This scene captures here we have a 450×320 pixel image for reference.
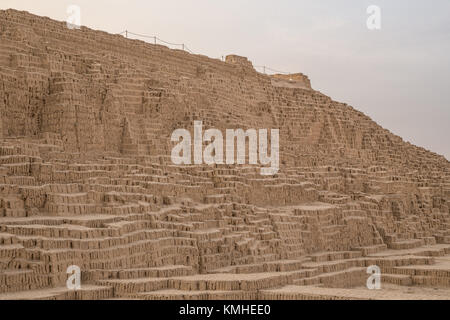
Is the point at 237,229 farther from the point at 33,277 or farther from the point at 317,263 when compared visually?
the point at 33,277

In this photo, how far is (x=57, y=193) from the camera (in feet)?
57.5

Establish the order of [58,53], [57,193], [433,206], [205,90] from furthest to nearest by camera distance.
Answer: [433,206] → [205,90] → [58,53] → [57,193]

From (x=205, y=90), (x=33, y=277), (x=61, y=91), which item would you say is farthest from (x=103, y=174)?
(x=205, y=90)

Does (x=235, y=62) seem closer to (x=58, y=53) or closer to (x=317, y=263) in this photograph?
(x=58, y=53)

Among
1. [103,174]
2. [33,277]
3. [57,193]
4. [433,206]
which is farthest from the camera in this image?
[433,206]

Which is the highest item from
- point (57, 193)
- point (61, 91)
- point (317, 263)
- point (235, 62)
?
point (235, 62)

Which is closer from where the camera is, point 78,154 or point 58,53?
point 78,154

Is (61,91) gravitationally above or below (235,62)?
below

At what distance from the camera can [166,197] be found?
19.8m

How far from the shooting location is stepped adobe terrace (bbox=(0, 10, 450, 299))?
51.0ft

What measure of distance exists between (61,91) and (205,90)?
8.11m

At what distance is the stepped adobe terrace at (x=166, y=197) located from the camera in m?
15.6

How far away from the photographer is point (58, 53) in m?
23.3

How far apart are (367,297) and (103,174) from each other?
297 inches
